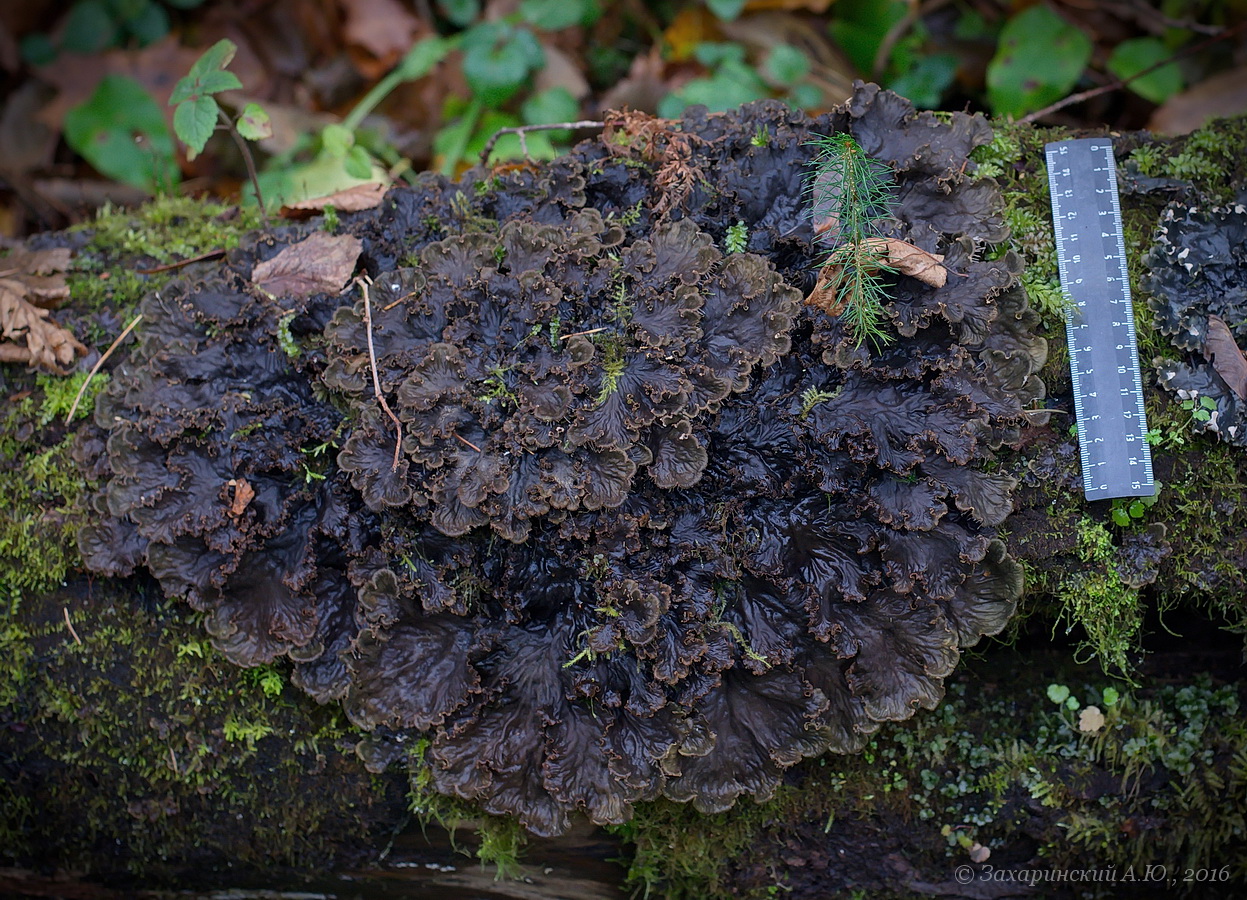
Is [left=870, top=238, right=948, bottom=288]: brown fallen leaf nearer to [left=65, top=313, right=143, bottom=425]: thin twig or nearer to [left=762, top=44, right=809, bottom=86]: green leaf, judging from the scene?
[left=762, top=44, right=809, bottom=86]: green leaf

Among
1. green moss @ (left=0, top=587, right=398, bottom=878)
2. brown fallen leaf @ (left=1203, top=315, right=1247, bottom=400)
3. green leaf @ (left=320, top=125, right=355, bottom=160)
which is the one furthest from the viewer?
green leaf @ (left=320, top=125, right=355, bottom=160)

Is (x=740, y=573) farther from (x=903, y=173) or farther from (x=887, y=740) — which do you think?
(x=903, y=173)

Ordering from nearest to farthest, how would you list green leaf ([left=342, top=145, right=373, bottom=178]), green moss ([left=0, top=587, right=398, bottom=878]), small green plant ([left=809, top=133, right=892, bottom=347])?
small green plant ([left=809, top=133, right=892, bottom=347])
green moss ([left=0, top=587, right=398, bottom=878])
green leaf ([left=342, top=145, right=373, bottom=178])

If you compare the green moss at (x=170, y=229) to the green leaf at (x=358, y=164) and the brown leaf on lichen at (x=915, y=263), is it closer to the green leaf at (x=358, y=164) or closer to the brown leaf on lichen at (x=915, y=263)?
the green leaf at (x=358, y=164)

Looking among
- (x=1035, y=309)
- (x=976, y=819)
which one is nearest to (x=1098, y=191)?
(x=1035, y=309)

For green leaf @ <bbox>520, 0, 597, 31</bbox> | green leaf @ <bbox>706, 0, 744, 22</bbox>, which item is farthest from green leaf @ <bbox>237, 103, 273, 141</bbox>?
green leaf @ <bbox>706, 0, 744, 22</bbox>

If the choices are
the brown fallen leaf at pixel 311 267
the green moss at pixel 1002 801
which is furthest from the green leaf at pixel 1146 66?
the brown fallen leaf at pixel 311 267

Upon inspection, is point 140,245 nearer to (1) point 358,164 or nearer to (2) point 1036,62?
(1) point 358,164
